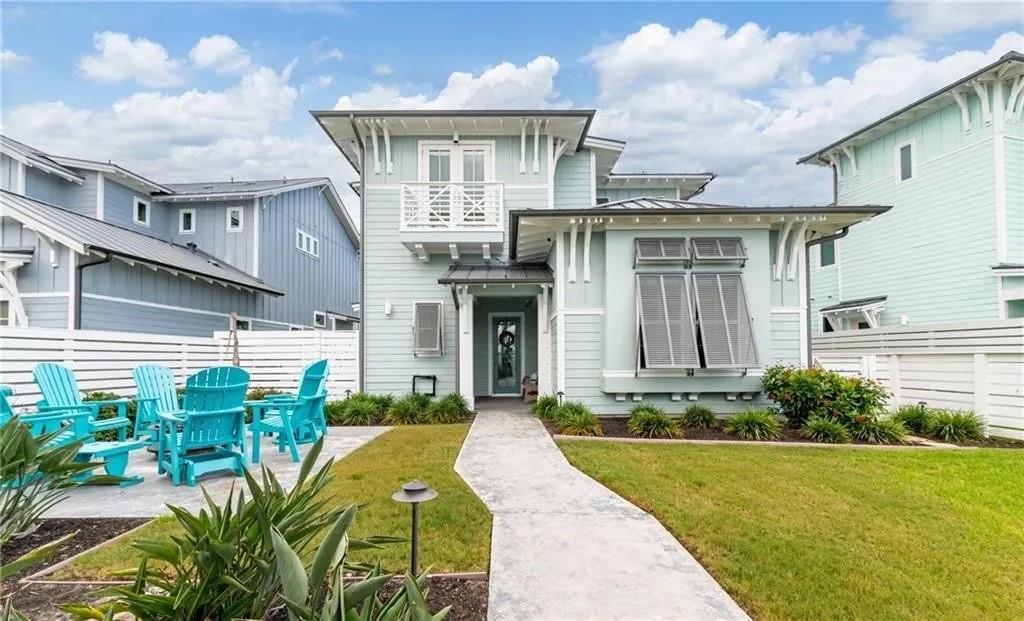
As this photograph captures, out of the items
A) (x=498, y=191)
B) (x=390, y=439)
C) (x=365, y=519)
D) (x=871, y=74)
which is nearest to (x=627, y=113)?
(x=871, y=74)

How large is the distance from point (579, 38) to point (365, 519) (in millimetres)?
9645

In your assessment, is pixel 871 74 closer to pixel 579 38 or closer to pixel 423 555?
pixel 579 38

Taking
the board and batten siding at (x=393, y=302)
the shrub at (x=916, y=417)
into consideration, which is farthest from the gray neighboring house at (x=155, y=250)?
the shrub at (x=916, y=417)

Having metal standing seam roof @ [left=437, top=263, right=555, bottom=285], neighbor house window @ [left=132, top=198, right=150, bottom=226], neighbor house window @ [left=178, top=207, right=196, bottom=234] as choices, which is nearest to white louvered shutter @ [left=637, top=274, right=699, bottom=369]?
metal standing seam roof @ [left=437, top=263, right=555, bottom=285]

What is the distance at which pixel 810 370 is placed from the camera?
7883mm

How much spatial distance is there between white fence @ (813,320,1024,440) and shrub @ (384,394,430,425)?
7.69 m

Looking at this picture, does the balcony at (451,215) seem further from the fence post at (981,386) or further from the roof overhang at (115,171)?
the roof overhang at (115,171)

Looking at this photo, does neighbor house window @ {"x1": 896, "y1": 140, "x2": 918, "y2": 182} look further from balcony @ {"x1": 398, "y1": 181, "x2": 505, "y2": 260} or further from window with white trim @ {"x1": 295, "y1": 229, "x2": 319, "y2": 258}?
window with white trim @ {"x1": 295, "y1": 229, "x2": 319, "y2": 258}

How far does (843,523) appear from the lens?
3703 millimetres

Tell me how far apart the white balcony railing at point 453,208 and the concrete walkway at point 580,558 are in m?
6.38

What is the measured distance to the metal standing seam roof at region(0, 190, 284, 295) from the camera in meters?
9.43

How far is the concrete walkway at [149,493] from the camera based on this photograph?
4090mm

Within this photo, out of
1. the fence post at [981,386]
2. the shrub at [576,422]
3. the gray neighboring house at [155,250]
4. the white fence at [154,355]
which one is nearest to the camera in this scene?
the white fence at [154,355]

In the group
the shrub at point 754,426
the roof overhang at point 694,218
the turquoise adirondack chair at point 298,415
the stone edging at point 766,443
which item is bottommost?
the stone edging at point 766,443
